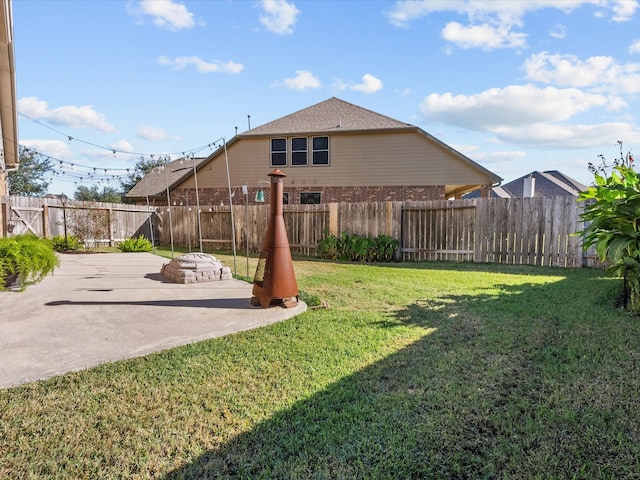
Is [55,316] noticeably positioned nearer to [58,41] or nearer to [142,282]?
[142,282]

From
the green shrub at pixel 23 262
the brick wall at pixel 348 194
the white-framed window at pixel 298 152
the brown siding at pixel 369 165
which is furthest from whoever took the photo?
the white-framed window at pixel 298 152

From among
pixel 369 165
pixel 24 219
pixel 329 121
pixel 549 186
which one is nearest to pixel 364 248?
pixel 369 165

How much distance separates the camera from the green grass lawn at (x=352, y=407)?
1803 mm

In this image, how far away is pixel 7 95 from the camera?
376 inches

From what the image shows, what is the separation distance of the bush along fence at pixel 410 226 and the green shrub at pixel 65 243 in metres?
0.45

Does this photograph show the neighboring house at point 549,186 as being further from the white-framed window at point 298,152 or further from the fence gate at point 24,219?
the fence gate at point 24,219

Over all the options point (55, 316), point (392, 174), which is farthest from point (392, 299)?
point (392, 174)

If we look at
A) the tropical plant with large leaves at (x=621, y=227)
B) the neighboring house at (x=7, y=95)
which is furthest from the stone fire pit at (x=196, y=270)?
Answer: the tropical plant with large leaves at (x=621, y=227)

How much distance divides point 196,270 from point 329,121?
12365 millimetres

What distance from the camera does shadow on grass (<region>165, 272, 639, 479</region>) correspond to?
Result: 5.83ft

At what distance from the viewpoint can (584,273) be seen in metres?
7.54

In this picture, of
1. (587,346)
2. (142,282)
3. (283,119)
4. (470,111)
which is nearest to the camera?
(587,346)

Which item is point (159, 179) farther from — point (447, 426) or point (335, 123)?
point (447, 426)

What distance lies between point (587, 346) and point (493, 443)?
1933 millimetres
